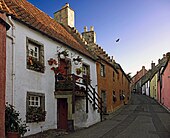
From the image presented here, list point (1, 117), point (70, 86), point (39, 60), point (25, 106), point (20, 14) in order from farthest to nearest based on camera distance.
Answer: point (70, 86), point (39, 60), point (20, 14), point (25, 106), point (1, 117)

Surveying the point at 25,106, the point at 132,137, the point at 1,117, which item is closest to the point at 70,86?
the point at 25,106

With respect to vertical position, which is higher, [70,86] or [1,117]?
[70,86]

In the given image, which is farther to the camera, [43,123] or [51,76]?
[51,76]

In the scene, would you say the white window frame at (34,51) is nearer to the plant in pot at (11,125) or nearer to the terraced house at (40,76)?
the terraced house at (40,76)

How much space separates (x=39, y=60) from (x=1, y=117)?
242 inches

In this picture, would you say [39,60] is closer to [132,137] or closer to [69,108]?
[69,108]

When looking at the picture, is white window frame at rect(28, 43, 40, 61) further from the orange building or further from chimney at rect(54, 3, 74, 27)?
chimney at rect(54, 3, 74, 27)

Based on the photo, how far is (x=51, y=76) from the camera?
14.5 m

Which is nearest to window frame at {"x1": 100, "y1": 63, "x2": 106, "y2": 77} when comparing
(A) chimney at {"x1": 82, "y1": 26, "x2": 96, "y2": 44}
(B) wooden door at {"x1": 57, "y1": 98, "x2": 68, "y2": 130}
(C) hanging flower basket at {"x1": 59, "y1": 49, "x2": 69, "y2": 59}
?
(A) chimney at {"x1": 82, "y1": 26, "x2": 96, "y2": 44}

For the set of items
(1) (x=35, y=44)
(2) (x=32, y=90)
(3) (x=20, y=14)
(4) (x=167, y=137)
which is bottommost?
Result: (4) (x=167, y=137)

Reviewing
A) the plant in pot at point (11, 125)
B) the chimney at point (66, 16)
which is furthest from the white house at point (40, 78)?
the chimney at point (66, 16)


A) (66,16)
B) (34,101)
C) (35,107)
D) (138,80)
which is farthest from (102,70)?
(138,80)

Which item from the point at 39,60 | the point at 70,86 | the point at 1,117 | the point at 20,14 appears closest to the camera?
the point at 1,117

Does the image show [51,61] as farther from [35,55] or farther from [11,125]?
[11,125]
